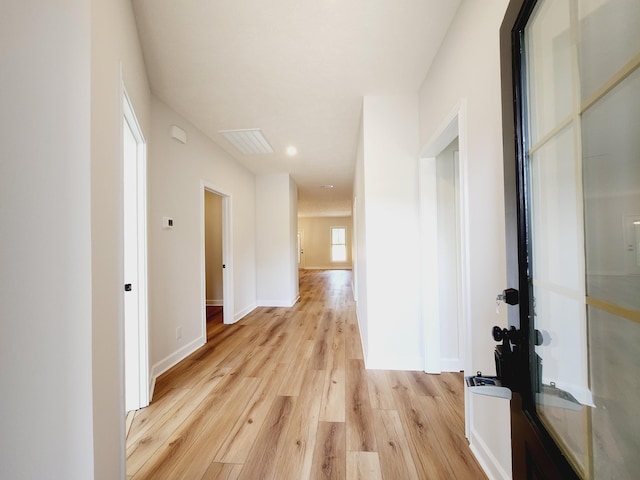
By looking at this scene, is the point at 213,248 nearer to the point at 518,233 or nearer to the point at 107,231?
the point at 107,231

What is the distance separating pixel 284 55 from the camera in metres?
1.72

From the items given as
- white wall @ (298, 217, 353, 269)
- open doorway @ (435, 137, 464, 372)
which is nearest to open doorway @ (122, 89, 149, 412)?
open doorway @ (435, 137, 464, 372)

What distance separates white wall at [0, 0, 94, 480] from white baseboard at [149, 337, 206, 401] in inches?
49.8

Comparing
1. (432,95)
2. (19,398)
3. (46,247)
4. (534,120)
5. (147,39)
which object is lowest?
(19,398)

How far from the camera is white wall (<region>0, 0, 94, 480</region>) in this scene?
724 mm

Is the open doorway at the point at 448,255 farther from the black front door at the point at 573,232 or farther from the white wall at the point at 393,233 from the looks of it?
the black front door at the point at 573,232

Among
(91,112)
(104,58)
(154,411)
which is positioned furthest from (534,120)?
(154,411)

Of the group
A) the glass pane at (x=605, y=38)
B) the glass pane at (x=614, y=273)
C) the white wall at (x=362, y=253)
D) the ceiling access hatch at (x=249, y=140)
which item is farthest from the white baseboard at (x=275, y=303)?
the glass pane at (x=605, y=38)

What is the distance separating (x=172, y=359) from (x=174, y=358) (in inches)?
1.1

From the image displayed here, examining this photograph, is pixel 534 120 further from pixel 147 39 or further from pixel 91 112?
pixel 147 39

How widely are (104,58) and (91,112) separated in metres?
0.32

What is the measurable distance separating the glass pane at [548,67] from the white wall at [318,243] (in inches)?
429

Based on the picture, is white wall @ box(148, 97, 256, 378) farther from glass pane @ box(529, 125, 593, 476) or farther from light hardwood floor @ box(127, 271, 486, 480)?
glass pane @ box(529, 125, 593, 476)

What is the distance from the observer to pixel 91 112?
0.86 m
